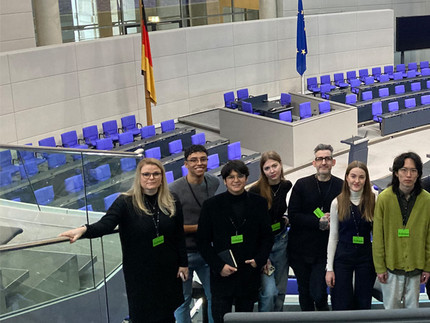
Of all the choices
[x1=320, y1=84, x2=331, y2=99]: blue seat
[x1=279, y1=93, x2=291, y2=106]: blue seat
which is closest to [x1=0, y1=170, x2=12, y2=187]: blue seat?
[x1=279, y1=93, x2=291, y2=106]: blue seat

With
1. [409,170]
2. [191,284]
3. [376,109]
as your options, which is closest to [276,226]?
[191,284]

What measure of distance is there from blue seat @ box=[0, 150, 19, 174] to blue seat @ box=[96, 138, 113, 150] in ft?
24.5

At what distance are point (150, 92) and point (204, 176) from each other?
37.3 ft

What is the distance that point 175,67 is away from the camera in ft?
57.6

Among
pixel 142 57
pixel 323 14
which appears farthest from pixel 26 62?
pixel 323 14

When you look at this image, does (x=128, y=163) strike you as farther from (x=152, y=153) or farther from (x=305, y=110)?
(x=305, y=110)

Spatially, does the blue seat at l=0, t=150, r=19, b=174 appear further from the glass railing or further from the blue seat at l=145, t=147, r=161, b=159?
the blue seat at l=145, t=147, r=161, b=159

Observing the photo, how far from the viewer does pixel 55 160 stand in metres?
5.89

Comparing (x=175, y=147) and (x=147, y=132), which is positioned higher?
(x=147, y=132)

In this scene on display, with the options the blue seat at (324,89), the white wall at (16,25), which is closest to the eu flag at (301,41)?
the blue seat at (324,89)

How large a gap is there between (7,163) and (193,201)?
104 inches

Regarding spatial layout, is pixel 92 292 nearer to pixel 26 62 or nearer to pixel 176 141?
pixel 176 141

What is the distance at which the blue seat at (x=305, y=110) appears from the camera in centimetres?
1605

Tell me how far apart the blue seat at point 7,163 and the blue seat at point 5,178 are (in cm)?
3
